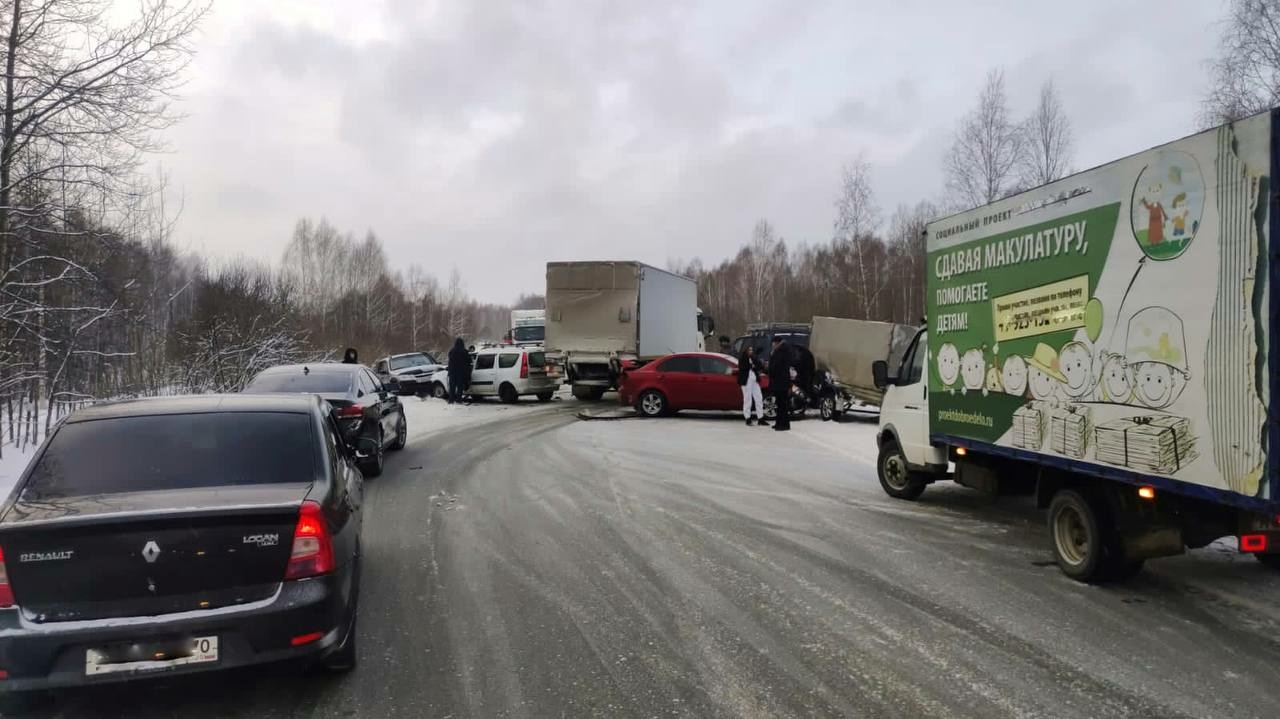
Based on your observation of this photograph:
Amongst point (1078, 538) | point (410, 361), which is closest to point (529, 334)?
point (410, 361)

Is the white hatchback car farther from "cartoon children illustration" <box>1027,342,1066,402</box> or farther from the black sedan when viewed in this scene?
"cartoon children illustration" <box>1027,342,1066,402</box>

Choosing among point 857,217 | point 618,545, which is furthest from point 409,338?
point 618,545

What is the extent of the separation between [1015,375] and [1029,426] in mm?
439

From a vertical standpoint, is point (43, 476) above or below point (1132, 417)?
below

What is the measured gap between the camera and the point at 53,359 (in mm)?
11602

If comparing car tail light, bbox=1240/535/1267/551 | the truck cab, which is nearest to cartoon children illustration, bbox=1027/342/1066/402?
car tail light, bbox=1240/535/1267/551

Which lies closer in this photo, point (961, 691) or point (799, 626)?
point (961, 691)

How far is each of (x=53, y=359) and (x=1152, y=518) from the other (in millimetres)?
13573

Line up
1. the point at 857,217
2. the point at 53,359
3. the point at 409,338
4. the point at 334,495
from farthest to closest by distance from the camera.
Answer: the point at 409,338 → the point at 857,217 → the point at 53,359 → the point at 334,495

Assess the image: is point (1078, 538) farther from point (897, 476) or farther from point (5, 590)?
point (5, 590)

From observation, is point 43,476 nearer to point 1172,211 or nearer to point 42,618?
point 42,618

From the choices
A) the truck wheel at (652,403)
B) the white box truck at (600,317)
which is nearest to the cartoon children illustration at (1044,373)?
the truck wheel at (652,403)

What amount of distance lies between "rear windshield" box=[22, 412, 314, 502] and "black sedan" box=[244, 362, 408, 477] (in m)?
5.28

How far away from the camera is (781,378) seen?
15.7 meters
